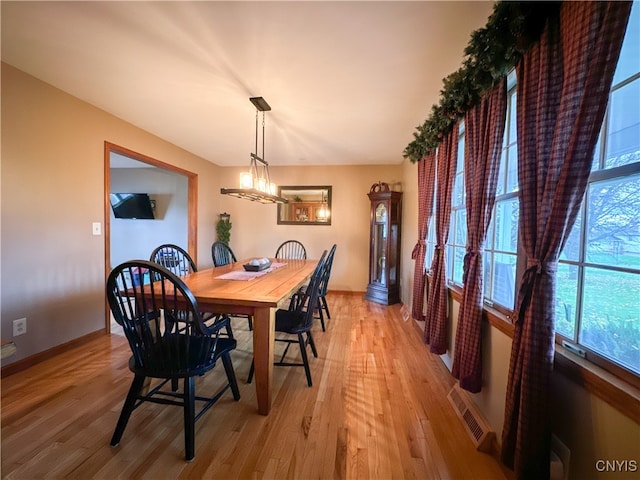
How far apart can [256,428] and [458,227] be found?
2.22 meters

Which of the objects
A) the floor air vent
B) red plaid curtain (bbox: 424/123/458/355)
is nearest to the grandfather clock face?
red plaid curtain (bbox: 424/123/458/355)

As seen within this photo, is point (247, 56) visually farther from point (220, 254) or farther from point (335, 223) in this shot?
point (335, 223)

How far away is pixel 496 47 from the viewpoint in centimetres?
126

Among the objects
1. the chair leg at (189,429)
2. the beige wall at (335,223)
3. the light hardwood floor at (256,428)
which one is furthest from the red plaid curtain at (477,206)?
the beige wall at (335,223)

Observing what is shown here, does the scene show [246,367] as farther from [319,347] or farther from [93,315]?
[93,315]

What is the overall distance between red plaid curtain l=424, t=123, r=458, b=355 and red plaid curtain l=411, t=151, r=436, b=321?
26 centimetres

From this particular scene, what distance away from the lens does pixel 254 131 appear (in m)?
3.24

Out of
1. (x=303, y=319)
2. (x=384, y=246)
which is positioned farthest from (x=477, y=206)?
(x=384, y=246)

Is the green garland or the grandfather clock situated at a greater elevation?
the green garland

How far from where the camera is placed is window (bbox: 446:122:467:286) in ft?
7.51

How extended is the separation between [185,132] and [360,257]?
131 inches

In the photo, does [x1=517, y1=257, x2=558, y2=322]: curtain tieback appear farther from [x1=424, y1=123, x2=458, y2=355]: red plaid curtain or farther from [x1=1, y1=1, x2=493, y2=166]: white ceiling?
[x1=1, y1=1, x2=493, y2=166]: white ceiling

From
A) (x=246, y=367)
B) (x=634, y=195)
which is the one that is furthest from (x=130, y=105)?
(x=634, y=195)

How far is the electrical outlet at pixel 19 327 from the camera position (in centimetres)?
208
